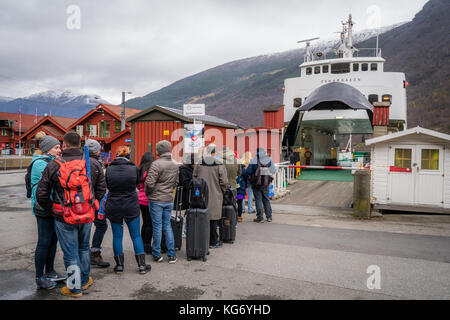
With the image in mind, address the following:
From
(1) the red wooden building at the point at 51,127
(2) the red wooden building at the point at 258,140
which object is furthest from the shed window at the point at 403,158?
(1) the red wooden building at the point at 51,127

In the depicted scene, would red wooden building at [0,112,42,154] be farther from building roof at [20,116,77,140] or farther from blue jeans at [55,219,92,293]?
blue jeans at [55,219,92,293]

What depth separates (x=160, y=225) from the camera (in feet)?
16.6

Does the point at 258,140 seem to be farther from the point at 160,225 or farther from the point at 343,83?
the point at 160,225

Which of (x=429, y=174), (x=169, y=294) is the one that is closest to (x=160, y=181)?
(x=169, y=294)

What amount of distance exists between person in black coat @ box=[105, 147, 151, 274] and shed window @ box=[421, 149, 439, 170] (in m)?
7.46

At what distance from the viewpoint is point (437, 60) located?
118062 millimetres

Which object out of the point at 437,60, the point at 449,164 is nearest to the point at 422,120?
the point at 437,60

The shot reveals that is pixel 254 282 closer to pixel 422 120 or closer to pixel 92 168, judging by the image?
pixel 92 168

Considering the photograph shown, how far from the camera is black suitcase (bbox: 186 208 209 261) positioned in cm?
516

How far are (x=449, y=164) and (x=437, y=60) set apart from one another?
133423mm

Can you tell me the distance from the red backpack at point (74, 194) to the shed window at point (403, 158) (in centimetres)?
795

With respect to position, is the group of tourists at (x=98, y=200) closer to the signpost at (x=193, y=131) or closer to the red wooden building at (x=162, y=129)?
the signpost at (x=193, y=131)

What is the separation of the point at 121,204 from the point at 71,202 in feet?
2.90
